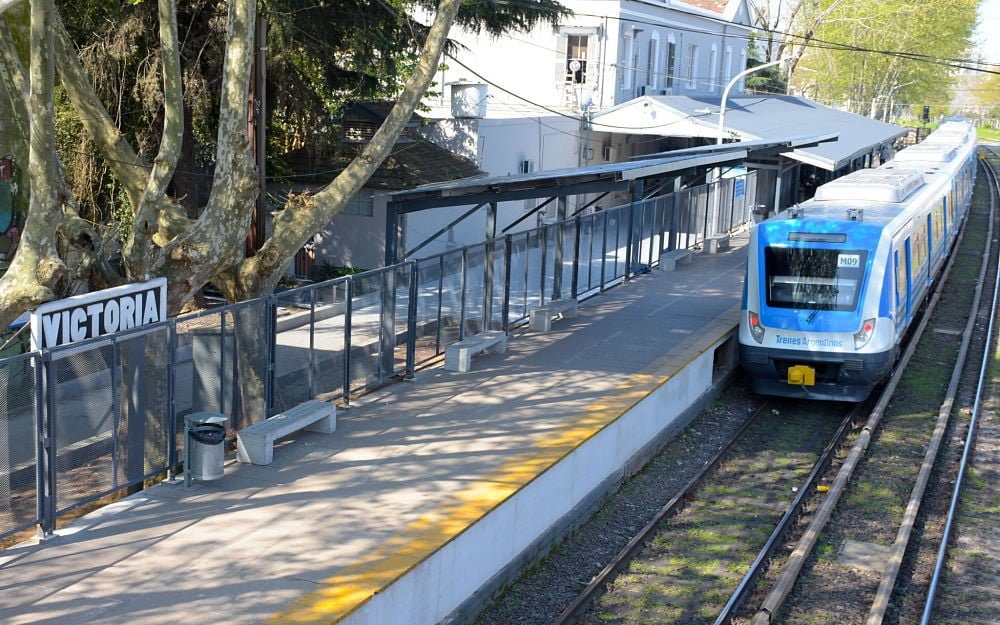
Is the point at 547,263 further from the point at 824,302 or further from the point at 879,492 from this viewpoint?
the point at 879,492

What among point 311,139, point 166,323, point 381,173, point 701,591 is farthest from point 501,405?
point 381,173

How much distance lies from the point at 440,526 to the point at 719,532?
3.83 meters

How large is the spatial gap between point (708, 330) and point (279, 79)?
8.99 m

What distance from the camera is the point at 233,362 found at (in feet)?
35.6

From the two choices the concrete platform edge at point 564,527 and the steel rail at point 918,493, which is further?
the steel rail at point 918,493

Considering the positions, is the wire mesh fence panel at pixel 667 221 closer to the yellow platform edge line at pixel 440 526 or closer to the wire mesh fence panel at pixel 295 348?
the yellow platform edge line at pixel 440 526

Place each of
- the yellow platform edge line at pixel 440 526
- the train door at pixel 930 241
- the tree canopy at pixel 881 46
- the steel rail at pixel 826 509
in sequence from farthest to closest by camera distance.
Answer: the tree canopy at pixel 881 46
the train door at pixel 930 241
the steel rail at pixel 826 509
the yellow platform edge line at pixel 440 526

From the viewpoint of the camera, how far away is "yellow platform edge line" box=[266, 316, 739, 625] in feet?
24.8

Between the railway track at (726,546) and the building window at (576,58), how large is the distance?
24553mm

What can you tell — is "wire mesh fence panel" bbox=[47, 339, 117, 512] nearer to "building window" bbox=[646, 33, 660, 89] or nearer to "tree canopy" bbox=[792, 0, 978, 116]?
"building window" bbox=[646, 33, 660, 89]

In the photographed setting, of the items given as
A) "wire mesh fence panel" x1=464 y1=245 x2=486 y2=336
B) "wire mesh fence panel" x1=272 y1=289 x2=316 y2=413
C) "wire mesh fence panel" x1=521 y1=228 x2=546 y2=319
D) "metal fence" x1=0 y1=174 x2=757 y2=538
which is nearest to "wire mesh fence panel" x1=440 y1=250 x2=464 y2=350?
"metal fence" x1=0 y1=174 x2=757 y2=538

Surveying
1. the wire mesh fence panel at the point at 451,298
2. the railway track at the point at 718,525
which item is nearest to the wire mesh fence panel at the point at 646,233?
the railway track at the point at 718,525

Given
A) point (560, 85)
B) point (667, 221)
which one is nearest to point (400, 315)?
point (667, 221)

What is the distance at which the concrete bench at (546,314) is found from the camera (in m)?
17.5
